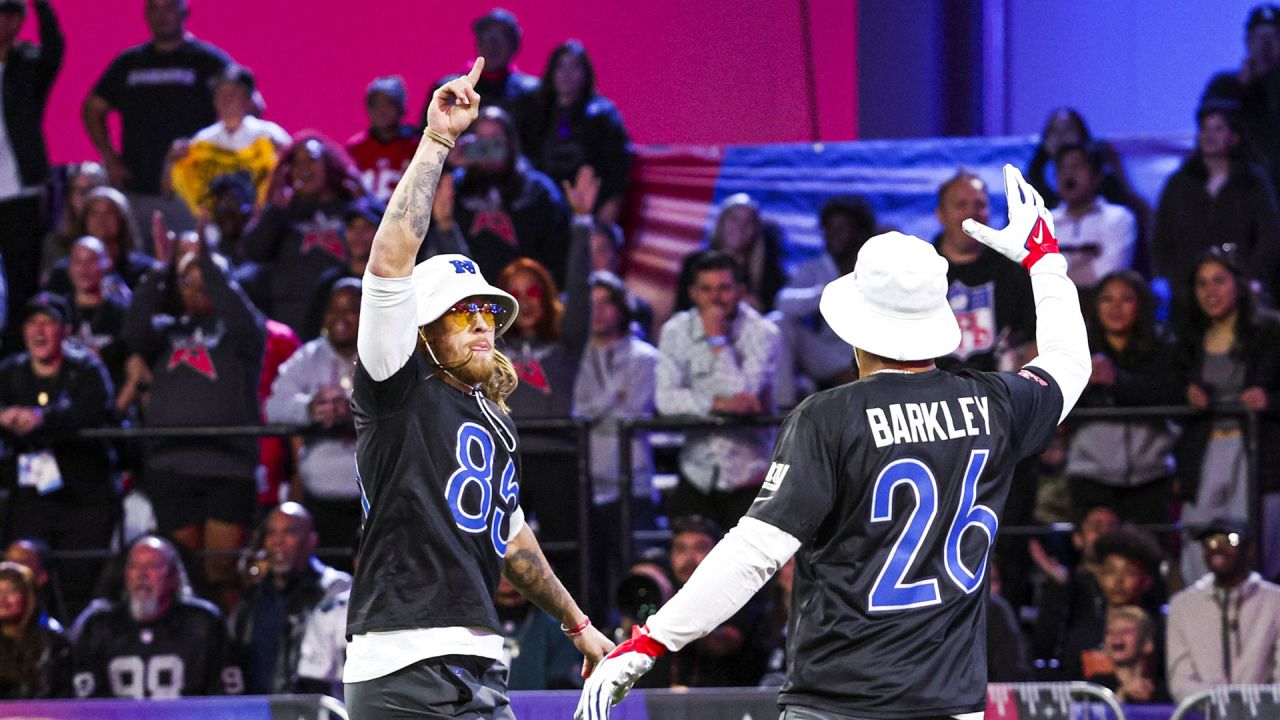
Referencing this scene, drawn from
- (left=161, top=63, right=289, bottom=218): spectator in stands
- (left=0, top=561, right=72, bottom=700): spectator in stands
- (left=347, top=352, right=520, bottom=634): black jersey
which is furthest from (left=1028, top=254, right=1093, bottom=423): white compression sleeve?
(left=161, top=63, right=289, bottom=218): spectator in stands

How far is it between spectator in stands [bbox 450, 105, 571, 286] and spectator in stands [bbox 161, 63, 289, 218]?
1.53 metres

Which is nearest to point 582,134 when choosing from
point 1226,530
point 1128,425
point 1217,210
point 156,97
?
point 156,97

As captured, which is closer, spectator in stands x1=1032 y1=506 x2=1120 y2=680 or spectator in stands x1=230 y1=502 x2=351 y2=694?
spectator in stands x1=1032 y1=506 x2=1120 y2=680

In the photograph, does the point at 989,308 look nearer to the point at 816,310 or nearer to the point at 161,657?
the point at 816,310

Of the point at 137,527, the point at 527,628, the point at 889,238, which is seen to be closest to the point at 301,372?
the point at 137,527

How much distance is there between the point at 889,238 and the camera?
4562mm

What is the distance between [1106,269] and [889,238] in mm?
5309

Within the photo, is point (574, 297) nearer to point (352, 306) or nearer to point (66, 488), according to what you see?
point (352, 306)

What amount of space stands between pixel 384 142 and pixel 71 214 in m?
1.90

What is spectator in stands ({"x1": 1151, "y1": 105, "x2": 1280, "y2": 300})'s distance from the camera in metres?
9.39

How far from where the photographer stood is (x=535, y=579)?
16.8 feet

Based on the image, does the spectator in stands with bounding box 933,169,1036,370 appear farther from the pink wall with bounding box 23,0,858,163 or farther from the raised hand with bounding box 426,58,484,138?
the raised hand with bounding box 426,58,484,138

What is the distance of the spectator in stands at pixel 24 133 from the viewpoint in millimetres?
11547

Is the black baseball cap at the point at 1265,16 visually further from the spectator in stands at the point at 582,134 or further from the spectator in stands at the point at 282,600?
the spectator in stands at the point at 282,600
